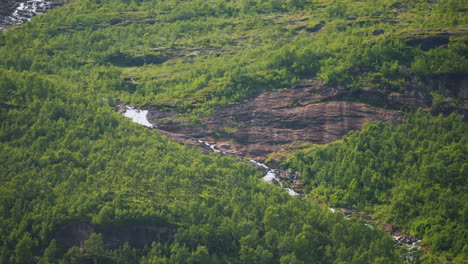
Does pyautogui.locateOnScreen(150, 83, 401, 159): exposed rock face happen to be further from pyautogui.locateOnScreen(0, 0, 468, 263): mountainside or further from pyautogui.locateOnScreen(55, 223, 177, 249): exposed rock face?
pyautogui.locateOnScreen(55, 223, 177, 249): exposed rock face

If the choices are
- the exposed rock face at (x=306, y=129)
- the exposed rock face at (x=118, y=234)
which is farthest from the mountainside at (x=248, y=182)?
the exposed rock face at (x=306, y=129)

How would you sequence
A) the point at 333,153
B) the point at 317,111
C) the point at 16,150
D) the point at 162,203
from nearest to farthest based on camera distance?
1. the point at 162,203
2. the point at 16,150
3. the point at 333,153
4. the point at 317,111

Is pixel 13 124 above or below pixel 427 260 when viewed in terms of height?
above

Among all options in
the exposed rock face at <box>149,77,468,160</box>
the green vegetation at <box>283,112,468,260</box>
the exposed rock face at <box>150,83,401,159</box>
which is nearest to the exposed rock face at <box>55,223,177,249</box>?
the green vegetation at <box>283,112,468,260</box>

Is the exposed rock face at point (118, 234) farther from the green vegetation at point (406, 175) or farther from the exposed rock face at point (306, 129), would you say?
the exposed rock face at point (306, 129)

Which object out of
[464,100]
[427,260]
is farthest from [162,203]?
[464,100]

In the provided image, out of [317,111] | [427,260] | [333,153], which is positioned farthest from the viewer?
[317,111]

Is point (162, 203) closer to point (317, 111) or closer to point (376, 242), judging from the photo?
point (376, 242)
